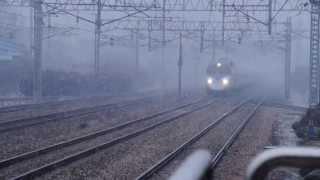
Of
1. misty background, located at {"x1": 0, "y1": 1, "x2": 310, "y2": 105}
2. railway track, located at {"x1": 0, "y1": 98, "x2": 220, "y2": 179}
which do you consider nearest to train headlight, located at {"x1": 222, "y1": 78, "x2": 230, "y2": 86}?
misty background, located at {"x1": 0, "y1": 1, "x2": 310, "y2": 105}

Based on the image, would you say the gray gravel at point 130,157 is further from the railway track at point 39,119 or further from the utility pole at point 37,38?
the utility pole at point 37,38

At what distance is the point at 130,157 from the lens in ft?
42.4

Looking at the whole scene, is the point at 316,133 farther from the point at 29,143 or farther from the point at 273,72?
the point at 273,72

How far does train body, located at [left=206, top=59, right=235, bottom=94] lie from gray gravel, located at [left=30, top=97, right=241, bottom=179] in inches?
823

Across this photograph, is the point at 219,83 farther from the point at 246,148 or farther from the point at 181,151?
the point at 181,151

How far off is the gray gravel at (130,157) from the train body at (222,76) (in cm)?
2091

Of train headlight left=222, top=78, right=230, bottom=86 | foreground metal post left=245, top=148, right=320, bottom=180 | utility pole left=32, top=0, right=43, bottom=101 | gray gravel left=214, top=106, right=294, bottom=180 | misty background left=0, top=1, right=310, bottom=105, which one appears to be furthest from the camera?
misty background left=0, top=1, right=310, bottom=105

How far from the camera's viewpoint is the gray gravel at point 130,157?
1063 cm

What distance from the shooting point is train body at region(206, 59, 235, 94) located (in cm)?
4100

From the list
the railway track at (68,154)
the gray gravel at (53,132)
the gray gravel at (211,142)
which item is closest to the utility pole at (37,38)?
the gray gravel at (53,132)

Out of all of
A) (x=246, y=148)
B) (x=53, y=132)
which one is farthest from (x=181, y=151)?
(x=53, y=132)

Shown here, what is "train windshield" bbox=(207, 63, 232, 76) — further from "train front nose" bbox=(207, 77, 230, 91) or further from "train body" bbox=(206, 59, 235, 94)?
"train front nose" bbox=(207, 77, 230, 91)

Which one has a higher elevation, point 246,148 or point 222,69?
point 222,69

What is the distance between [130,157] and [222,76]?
2880cm
